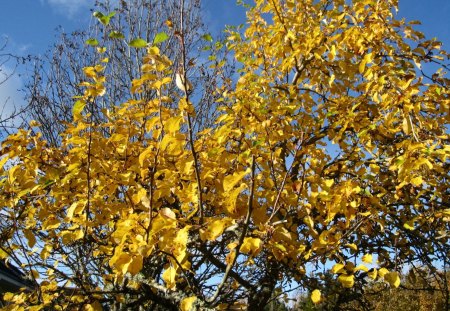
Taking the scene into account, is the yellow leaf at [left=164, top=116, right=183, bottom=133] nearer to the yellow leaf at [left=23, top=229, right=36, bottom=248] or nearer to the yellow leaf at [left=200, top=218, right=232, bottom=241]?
the yellow leaf at [left=200, top=218, right=232, bottom=241]

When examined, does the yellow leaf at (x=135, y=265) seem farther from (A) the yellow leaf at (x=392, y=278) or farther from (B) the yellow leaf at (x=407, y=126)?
(B) the yellow leaf at (x=407, y=126)

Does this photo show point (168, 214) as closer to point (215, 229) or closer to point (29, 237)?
point (215, 229)

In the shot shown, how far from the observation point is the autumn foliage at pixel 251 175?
5.39 feet

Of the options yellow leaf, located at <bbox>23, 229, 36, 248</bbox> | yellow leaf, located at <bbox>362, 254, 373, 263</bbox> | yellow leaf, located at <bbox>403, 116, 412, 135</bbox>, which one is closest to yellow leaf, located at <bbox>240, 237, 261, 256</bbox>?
yellow leaf, located at <bbox>362, 254, 373, 263</bbox>

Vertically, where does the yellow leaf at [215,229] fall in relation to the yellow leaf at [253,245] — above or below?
above

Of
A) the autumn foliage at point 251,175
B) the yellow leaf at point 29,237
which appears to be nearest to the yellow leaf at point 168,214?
the autumn foliage at point 251,175

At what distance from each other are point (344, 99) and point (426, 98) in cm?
53

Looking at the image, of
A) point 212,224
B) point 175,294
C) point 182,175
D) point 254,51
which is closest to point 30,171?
point 182,175

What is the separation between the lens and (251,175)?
1540 millimetres

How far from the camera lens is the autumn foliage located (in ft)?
5.39

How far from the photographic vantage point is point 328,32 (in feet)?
9.34

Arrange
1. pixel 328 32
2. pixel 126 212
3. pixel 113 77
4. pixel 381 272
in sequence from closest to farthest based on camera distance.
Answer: pixel 381 272
pixel 126 212
pixel 328 32
pixel 113 77

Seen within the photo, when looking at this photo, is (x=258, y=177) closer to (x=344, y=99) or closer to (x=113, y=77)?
(x=344, y=99)

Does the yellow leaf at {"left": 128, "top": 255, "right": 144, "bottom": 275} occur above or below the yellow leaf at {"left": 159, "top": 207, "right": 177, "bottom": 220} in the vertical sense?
below
